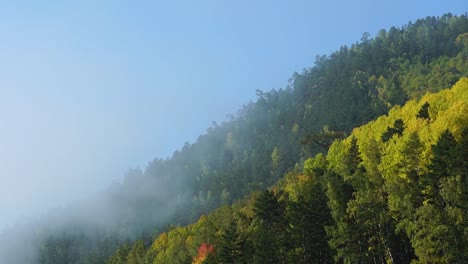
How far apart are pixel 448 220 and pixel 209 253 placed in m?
48.1

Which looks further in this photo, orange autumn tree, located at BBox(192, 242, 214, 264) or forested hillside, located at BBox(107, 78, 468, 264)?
orange autumn tree, located at BBox(192, 242, 214, 264)

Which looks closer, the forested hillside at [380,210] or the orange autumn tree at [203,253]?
the forested hillside at [380,210]

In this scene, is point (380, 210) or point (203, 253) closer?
point (380, 210)

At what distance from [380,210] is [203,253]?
43.3 meters

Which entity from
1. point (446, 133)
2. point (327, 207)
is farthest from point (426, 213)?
point (327, 207)

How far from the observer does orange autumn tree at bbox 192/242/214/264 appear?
316 ft

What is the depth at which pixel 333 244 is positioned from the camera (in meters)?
68.0

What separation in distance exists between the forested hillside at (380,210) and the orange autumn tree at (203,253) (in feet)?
0.64

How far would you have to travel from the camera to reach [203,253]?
100562 millimetres

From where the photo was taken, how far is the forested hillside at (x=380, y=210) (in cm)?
5909

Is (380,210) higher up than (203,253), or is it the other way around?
(203,253)

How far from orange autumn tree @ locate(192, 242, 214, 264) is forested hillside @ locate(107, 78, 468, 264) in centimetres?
20

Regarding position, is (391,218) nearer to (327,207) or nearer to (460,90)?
(327,207)

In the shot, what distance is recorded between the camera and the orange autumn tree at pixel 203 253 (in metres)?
96.2
